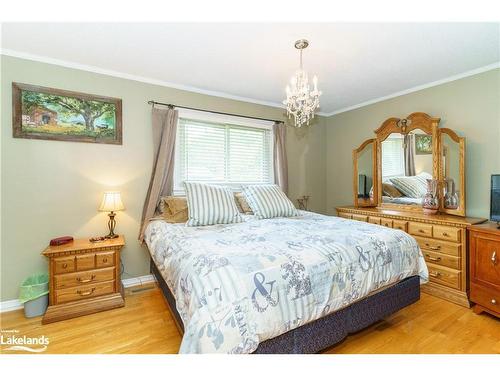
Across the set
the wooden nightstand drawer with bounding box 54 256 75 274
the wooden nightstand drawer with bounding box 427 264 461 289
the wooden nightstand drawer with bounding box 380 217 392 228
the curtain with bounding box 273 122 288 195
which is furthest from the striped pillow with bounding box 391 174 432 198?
the wooden nightstand drawer with bounding box 54 256 75 274

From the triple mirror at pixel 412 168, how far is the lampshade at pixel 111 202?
3.27m

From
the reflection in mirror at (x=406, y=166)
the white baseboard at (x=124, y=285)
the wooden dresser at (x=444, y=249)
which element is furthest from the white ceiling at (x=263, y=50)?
the white baseboard at (x=124, y=285)

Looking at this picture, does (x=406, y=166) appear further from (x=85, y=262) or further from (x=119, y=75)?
(x=85, y=262)

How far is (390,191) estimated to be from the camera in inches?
132

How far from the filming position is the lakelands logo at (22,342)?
1.68 m

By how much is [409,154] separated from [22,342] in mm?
4314

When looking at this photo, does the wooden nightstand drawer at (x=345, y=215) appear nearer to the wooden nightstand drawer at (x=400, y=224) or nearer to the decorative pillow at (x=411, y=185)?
the wooden nightstand drawer at (x=400, y=224)

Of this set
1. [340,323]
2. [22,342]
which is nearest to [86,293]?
[22,342]

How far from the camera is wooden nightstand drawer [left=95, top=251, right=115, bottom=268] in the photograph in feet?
7.22

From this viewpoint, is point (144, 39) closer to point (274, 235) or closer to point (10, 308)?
point (274, 235)

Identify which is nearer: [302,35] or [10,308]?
[302,35]

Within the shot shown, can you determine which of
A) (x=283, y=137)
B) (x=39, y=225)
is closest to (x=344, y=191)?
(x=283, y=137)
